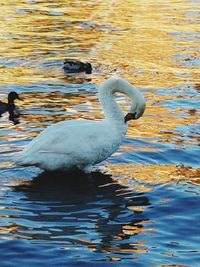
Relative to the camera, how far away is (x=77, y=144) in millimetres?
12047

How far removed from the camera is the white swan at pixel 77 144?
39.4ft

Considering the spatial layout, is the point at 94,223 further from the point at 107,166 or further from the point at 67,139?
the point at 107,166

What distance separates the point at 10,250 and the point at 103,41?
20610mm

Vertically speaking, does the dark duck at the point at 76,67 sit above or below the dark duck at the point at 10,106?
above

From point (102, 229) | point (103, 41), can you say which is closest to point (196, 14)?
point (103, 41)

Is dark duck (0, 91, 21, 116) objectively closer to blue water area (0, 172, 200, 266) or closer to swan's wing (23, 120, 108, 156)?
A: blue water area (0, 172, 200, 266)

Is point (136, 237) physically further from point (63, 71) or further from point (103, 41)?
point (103, 41)

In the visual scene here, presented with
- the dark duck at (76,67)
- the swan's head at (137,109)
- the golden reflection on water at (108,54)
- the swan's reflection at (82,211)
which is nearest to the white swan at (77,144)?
the swan's head at (137,109)

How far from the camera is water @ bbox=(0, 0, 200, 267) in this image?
9570 mm

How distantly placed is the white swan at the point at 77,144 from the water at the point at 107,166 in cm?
40

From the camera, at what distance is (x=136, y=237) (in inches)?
392

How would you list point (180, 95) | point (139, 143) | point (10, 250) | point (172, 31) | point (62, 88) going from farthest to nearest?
1. point (172, 31)
2. point (62, 88)
3. point (180, 95)
4. point (139, 143)
5. point (10, 250)

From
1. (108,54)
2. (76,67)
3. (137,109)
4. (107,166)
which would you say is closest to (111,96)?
(137,109)

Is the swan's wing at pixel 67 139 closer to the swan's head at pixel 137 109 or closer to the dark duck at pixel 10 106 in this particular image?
the swan's head at pixel 137 109
